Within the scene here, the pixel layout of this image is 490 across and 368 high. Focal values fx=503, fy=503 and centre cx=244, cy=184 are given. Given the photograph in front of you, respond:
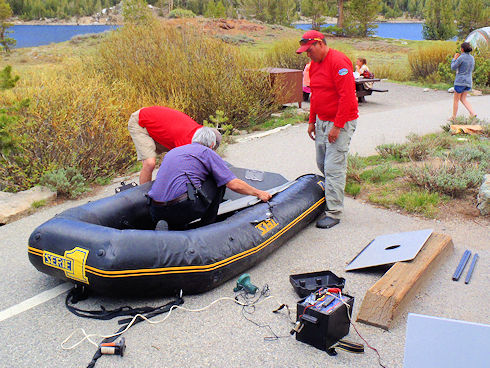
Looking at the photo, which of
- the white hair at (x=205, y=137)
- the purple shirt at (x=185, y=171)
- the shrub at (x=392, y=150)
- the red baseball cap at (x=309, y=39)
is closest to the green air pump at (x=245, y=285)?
the purple shirt at (x=185, y=171)

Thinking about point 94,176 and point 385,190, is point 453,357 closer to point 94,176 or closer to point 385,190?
point 385,190

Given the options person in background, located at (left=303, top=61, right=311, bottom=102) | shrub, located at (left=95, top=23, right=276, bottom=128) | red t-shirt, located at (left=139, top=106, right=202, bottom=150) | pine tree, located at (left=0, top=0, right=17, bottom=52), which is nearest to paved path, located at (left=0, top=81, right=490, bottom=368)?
red t-shirt, located at (left=139, top=106, right=202, bottom=150)

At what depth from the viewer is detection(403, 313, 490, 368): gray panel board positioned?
1.84m

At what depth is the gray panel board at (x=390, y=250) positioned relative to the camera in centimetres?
484

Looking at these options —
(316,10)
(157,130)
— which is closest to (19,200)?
(157,130)

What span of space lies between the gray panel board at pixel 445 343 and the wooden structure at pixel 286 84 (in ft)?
37.9

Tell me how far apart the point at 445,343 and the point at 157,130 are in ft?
17.0

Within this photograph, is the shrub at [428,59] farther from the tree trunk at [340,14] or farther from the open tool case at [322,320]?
the tree trunk at [340,14]

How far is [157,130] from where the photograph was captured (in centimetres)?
656

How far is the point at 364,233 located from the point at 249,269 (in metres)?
1.69

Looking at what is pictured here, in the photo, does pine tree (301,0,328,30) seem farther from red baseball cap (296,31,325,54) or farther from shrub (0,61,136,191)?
red baseball cap (296,31,325,54)

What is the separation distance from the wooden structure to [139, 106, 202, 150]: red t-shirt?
6928 mm

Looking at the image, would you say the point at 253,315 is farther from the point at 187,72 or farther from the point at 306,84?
the point at 306,84

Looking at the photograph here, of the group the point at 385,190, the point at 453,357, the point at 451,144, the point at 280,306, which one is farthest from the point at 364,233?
the point at 451,144
